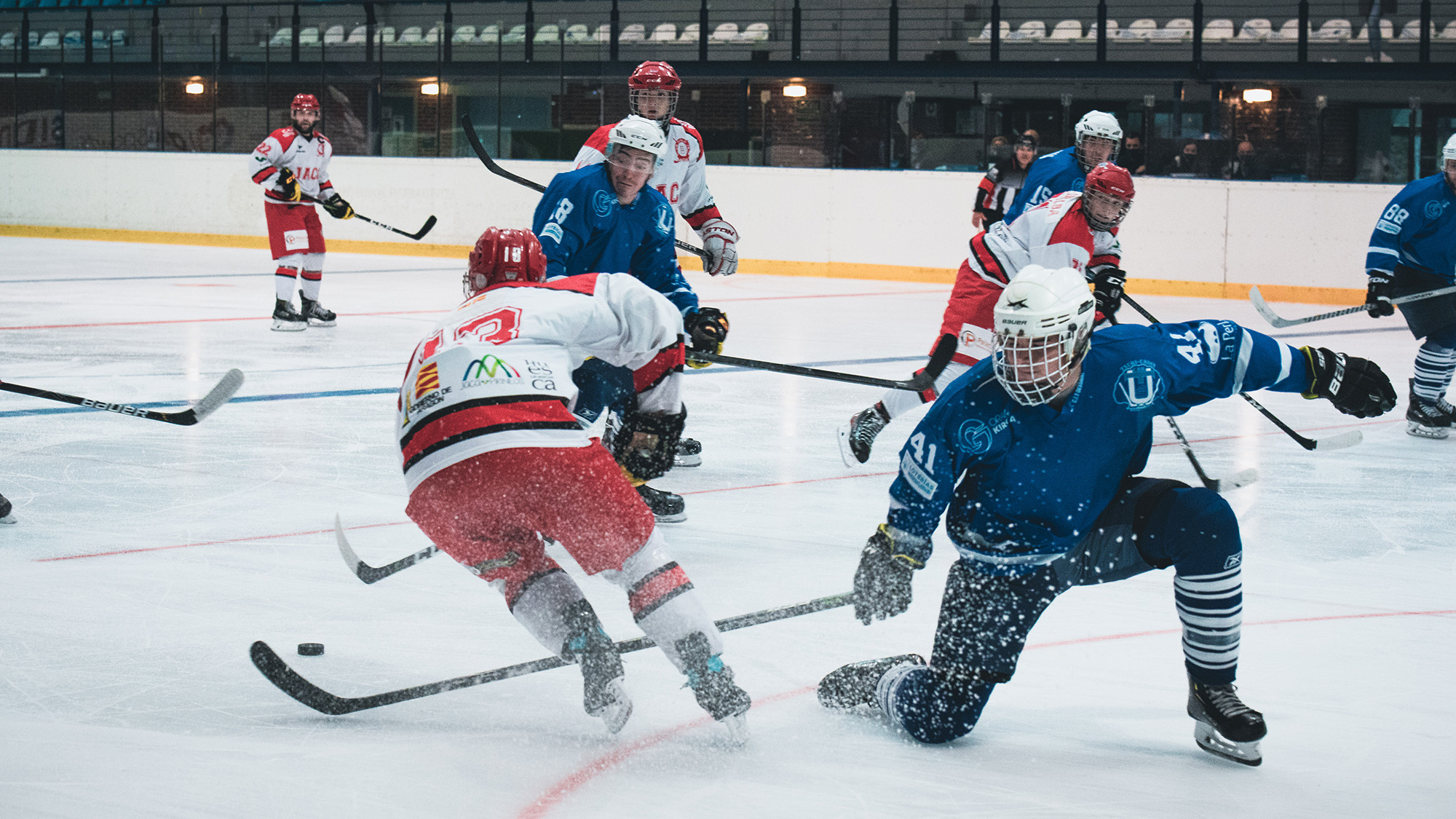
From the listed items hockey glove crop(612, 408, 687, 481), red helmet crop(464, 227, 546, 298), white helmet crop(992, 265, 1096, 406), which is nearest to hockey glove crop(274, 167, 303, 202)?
hockey glove crop(612, 408, 687, 481)

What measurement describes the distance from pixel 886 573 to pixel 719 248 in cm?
275

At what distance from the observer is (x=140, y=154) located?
14.7m

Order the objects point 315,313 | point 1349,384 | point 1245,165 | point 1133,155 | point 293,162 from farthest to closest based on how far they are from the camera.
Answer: point 1133,155
point 1245,165
point 293,162
point 315,313
point 1349,384

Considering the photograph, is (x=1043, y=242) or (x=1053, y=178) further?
(x=1053, y=178)

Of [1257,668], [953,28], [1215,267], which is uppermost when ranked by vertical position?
[953,28]

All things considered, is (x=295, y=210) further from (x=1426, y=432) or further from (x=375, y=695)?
(x=375, y=695)

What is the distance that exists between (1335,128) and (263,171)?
7.03 m

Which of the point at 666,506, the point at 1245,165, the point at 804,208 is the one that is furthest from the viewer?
the point at 804,208

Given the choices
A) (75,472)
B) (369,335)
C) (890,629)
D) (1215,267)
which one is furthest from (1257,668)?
(1215,267)

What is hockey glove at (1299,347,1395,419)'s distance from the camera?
2.41m

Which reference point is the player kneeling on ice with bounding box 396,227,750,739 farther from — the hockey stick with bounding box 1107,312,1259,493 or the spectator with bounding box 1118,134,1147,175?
the spectator with bounding box 1118,134,1147,175

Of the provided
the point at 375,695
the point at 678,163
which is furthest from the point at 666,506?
the point at 375,695

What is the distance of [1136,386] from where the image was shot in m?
2.31

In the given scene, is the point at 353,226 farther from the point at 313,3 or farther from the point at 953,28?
the point at 953,28
